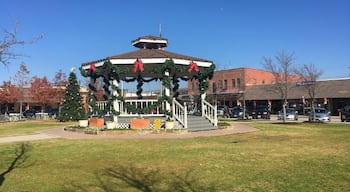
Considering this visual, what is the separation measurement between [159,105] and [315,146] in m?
9.54

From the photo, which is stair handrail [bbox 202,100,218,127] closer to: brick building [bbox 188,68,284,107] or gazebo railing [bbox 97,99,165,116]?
gazebo railing [bbox 97,99,165,116]

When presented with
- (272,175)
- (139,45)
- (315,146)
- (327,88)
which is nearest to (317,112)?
(327,88)

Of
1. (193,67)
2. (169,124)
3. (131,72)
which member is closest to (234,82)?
(193,67)

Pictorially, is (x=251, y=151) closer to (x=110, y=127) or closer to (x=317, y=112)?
(x=110, y=127)

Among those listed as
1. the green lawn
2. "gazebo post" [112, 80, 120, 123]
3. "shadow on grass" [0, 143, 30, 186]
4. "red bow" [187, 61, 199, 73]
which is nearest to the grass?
"gazebo post" [112, 80, 120, 123]

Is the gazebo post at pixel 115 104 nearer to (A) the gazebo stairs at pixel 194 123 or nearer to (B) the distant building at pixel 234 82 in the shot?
(A) the gazebo stairs at pixel 194 123

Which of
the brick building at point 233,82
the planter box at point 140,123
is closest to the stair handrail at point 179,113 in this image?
the planter box at point 140,123

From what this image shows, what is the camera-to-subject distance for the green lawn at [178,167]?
6.73 meters

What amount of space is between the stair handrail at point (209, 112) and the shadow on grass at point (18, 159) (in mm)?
11506

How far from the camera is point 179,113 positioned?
767 inches

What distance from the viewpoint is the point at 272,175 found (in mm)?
7477

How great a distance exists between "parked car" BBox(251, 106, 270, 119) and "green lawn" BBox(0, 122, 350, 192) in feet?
92.6

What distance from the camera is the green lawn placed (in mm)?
6734

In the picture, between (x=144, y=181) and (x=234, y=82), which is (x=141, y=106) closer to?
(x=144, y=181)
